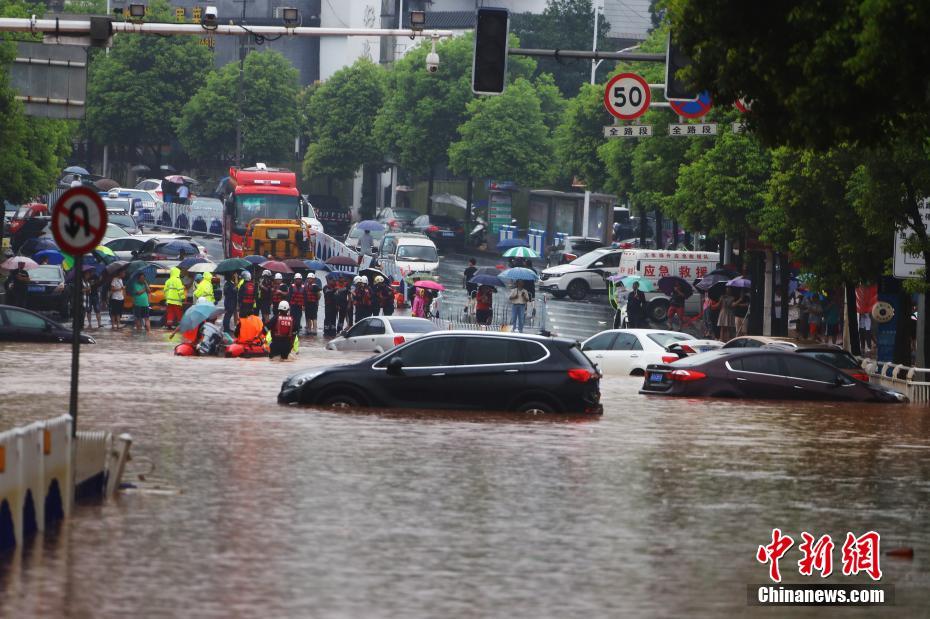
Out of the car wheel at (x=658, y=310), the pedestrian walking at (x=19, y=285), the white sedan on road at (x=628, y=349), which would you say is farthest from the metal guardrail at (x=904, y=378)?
the pedestrian walking at (x=19, y=285)

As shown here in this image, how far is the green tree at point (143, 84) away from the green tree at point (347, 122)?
10367 millimetres

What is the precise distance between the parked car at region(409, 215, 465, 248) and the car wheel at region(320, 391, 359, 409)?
5472 centimetres

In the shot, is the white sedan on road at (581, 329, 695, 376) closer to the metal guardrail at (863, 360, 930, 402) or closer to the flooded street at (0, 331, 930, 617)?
the metal guardrail at (863, 360, 930, 402)

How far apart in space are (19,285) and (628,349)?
1784 centimetres

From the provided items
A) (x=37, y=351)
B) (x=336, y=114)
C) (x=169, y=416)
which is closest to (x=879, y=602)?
(x=169, y=416)

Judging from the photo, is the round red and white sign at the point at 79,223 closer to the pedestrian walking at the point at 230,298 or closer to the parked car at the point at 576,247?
the pedestrian walking at the point at 230,298

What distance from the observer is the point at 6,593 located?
34.8 ft

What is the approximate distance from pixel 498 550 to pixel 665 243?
221 feet

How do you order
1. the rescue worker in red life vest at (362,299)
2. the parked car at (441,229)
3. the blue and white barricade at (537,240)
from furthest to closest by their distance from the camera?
the parked car at (441,229)
the blue and white barricade at (537,240)
the rescue worker in red life vest at (362,299)

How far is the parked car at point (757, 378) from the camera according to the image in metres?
27.3

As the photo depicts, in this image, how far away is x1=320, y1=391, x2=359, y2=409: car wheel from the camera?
22.7 meters

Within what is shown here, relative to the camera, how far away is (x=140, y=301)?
1634 inches

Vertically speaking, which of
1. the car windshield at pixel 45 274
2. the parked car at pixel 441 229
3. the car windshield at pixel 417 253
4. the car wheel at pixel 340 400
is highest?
the parked car at pixel 441 229

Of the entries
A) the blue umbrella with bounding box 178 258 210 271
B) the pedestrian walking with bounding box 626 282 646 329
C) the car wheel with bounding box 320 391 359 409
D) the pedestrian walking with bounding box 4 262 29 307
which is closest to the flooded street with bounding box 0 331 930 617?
the car wheel with bounding box 320 391 359 409
